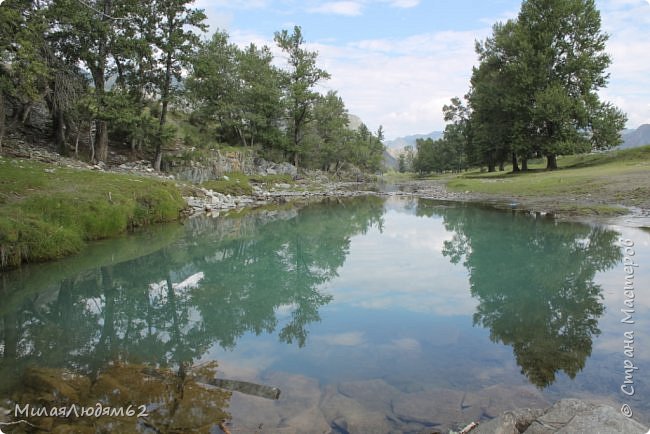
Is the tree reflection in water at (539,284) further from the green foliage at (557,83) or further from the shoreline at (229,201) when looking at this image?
the green foliage at (557,83)

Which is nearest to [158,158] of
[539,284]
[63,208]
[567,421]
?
[63,208]

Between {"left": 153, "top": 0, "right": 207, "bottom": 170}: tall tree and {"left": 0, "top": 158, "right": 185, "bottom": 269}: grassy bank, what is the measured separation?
40.7 ft

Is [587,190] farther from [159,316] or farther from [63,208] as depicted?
[63,208]

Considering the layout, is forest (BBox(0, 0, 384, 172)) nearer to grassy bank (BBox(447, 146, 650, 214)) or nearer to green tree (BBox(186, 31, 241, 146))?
green tree (BBox(186, 31, 241, 146))

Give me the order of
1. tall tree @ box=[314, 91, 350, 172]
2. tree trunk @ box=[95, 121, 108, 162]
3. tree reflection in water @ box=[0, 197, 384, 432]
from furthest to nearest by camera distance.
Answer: tall tree @ box=[314, 91, 350, 172] → tree trunk @ box=[95, 121, 108, 162] → tree reflection in water @ box=[0, 197, 384, 432]

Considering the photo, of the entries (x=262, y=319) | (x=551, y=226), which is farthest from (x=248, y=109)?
(x=262, y=319)

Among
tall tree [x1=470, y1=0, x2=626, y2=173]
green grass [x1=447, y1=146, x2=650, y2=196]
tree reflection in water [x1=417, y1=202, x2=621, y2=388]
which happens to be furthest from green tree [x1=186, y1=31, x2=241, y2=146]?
tree reflection in water [x1=417, y1=202, x2=621, y2=388]

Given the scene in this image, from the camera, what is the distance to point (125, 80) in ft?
102

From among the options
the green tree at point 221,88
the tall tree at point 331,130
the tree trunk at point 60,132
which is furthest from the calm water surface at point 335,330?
the tall tree at point 331,130

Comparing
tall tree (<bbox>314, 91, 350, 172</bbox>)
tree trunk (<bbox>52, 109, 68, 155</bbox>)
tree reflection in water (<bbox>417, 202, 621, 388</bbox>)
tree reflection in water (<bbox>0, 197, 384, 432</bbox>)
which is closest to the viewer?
tree reflection in water (<bbox>0, 197, 384, 432</bbox>)

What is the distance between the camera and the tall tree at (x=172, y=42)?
3031 cm

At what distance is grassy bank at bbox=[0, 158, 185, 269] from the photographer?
12.2 m

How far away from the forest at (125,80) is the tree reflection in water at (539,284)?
54.8 ft

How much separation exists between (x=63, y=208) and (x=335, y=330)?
12.0m
